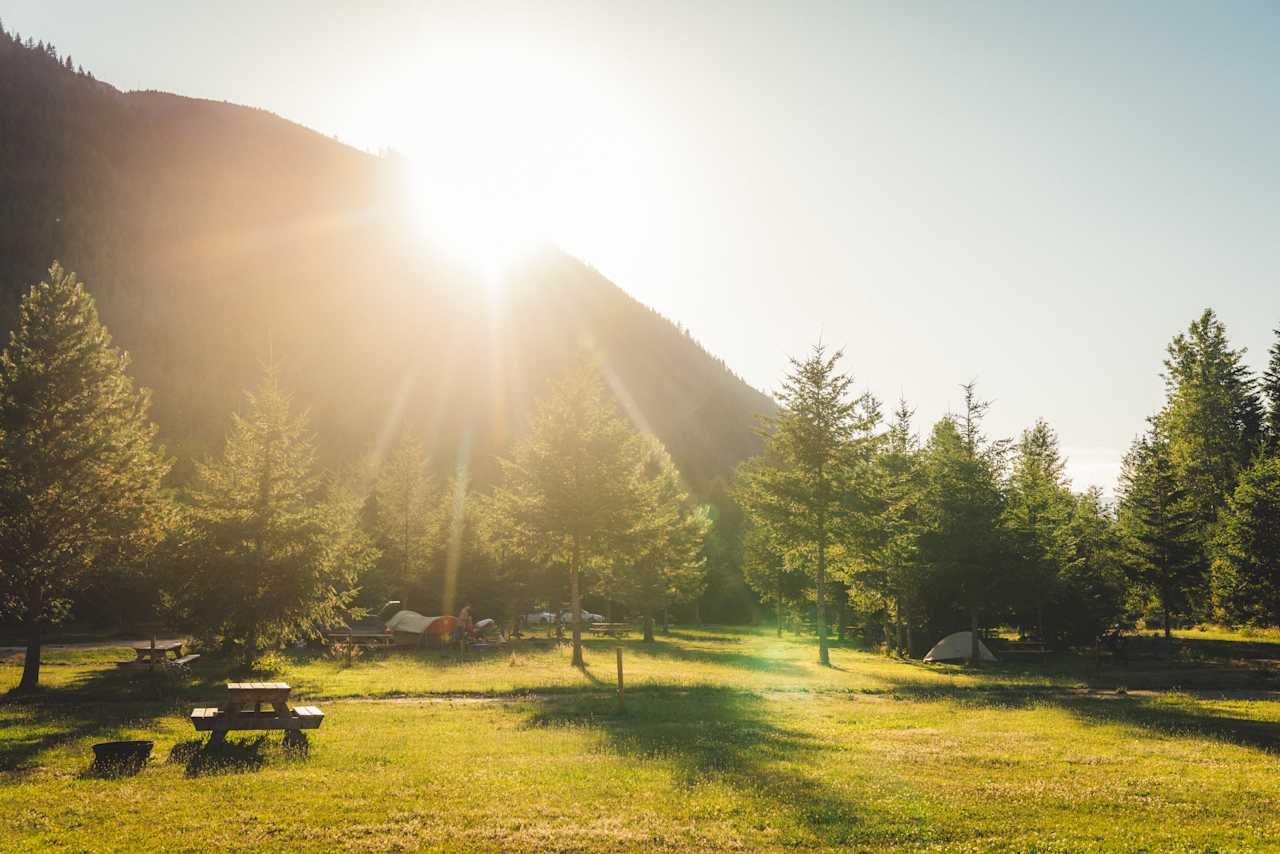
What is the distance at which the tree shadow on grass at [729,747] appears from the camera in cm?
1107

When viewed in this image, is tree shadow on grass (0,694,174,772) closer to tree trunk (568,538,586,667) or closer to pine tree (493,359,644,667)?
tree trunk (568,538,586,667)

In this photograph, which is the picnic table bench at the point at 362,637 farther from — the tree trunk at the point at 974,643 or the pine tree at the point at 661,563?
the tree trunk at the point at 974,643

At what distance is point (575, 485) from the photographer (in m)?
38.7

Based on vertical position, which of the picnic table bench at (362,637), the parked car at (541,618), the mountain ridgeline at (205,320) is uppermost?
the mountain ridgeline at (205,320)

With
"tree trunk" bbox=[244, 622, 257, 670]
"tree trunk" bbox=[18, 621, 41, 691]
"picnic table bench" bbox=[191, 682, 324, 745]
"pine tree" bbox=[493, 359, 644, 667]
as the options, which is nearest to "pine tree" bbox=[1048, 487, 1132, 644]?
"pine tree" bbox=[493, 359, 644, 667]

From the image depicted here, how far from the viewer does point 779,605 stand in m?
69.9

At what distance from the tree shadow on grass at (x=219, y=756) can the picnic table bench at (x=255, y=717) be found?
0.89 feet

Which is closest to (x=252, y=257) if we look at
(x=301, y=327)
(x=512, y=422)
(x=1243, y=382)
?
(x=301, y=327)

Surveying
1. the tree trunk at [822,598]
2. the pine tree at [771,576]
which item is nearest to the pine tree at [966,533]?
the tree trunk at [822,598]

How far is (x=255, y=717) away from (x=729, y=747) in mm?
11067

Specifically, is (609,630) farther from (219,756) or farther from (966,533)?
(219,756)

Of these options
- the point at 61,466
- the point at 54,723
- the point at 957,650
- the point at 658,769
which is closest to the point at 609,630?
the point at 957,650

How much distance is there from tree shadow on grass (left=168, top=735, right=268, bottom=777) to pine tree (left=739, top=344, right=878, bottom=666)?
100ft

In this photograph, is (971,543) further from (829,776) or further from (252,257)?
(252,257)
